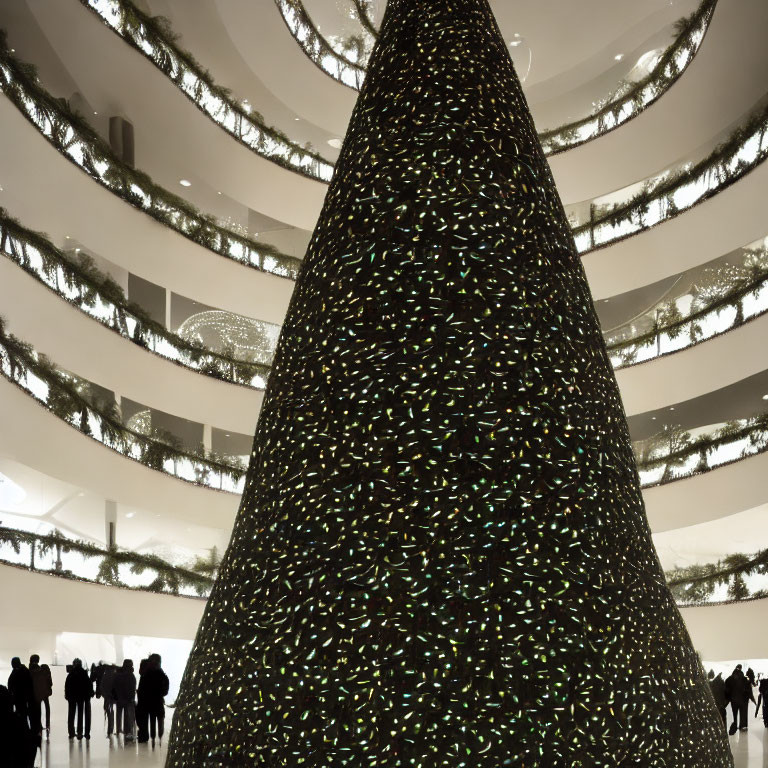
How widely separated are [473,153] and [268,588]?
0.89 meters

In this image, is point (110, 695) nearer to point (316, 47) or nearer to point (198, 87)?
point (198, 87)

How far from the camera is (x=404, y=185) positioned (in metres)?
1.72

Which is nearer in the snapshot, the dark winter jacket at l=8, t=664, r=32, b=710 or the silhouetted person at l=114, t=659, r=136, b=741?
the dark winter jacket at l=8, t=664, r=32, b=710

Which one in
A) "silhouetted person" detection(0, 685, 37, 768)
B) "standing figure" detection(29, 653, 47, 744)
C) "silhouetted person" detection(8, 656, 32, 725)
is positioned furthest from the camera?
"standing figure" detection(29, 653, 47, 744)

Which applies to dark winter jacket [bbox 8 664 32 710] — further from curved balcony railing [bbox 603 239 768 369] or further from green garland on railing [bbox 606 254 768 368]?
curved balcony railing [bbox 603 239 768 369]

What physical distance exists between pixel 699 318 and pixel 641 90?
5.31 metres

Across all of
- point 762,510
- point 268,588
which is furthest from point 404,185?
point 762,510

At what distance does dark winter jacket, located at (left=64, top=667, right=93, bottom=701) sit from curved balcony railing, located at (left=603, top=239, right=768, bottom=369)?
35.0 feet

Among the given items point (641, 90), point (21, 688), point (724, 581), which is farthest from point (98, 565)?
point (641, 90)

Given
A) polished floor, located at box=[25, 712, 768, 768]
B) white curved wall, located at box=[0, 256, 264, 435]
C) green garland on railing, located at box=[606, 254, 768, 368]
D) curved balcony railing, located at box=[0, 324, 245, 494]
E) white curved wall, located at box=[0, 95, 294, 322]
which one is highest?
white curved wall, located at box=[0, 95, 294, 322]

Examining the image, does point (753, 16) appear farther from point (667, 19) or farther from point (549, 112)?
point (549, 112)

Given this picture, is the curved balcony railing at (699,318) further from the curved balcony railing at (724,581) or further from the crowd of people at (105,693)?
the crowd of people at (105,693)

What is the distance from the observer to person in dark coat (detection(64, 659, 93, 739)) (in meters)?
12.4

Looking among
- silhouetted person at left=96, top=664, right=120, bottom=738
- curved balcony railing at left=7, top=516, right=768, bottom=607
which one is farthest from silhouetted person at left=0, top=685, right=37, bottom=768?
silhouetted person at left=96, top=664, right=120, bottom=738
